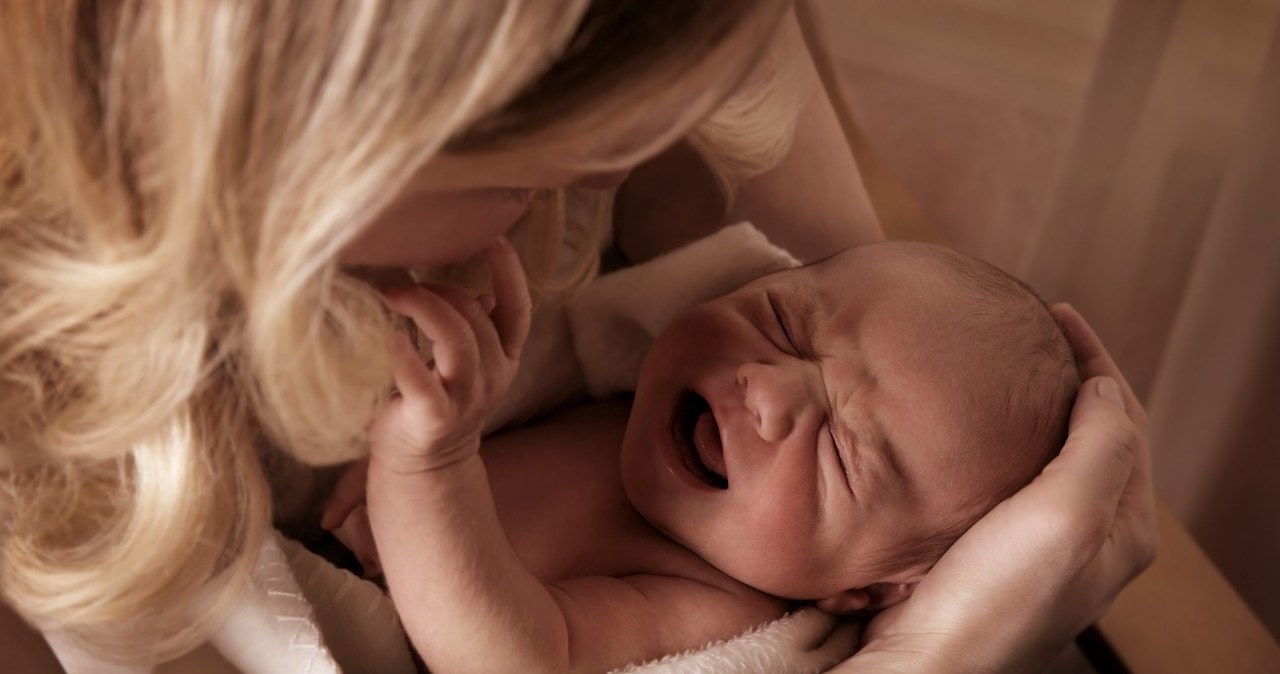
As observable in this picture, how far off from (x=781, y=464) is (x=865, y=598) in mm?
180

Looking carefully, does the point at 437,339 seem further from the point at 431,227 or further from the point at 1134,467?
the point at 1134,467

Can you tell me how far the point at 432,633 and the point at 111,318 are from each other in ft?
1.09

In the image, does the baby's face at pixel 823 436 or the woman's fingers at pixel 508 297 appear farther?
the baby's face at pixel 823 436

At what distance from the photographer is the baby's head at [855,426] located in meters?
0.86

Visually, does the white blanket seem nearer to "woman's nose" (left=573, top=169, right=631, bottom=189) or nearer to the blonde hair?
the blonde hair

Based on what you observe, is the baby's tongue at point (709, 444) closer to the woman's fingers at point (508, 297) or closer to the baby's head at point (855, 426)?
the baby's head at point (855, 426)

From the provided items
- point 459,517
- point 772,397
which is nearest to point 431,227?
point 459,517

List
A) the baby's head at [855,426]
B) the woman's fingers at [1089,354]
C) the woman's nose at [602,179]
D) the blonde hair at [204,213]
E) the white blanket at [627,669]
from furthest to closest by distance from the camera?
the woman's fingers at [1089,354]
the baby's head at [855,426]
the white blanket at [627,669]
the woman's nose at [602,179]
the blonde hair at [204,213]

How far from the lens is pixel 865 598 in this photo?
953 millimetres

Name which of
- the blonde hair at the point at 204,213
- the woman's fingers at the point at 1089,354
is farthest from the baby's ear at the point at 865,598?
the blonde hair at the point at 204,213

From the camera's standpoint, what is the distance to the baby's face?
862 mm

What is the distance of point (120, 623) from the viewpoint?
66 centimetres

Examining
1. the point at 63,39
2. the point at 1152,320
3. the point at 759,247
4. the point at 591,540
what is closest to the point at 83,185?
the point at 63,39

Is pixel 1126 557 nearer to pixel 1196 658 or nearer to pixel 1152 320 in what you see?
pixel 1196 658
